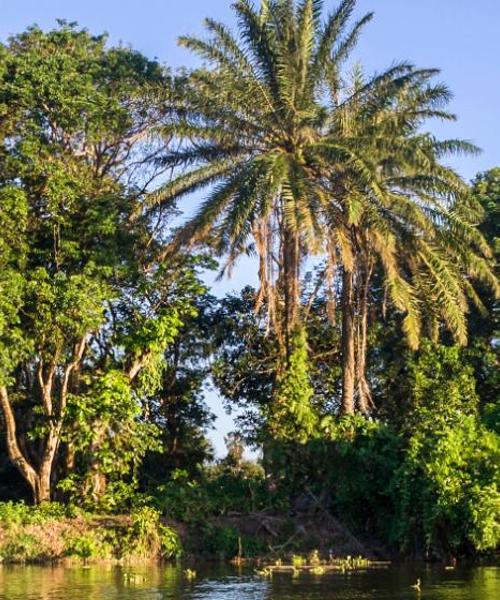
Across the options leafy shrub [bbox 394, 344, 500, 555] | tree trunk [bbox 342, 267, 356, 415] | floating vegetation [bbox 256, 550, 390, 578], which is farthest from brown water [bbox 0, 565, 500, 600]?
tree trunk [bbox 342, 267, 356, 415]

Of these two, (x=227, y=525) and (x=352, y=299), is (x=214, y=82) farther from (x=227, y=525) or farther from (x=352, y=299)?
(x=227, y=525)

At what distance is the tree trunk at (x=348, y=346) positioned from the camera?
1092 inches

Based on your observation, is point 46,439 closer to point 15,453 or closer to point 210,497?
point 15,453

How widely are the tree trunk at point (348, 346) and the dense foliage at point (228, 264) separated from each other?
2.5 inches

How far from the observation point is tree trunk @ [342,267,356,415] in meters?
27.7

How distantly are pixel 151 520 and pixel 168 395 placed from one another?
418 inches

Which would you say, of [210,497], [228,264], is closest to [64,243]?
[228,264]

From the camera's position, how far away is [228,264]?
26234 mm

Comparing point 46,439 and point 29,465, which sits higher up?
point 46,439

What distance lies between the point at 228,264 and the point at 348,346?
450 cm

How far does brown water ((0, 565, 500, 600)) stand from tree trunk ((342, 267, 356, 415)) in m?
6.52

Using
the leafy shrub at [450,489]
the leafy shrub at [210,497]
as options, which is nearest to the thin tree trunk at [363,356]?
the leafy shrub at [210,497]

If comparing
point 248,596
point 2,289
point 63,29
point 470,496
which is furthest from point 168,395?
point 248,596

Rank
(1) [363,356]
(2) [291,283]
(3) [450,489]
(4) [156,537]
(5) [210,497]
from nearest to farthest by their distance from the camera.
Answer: (3) [450,489], (4) [156,537], (5) [210,497], (2) [291,283], (1) [363,356]
